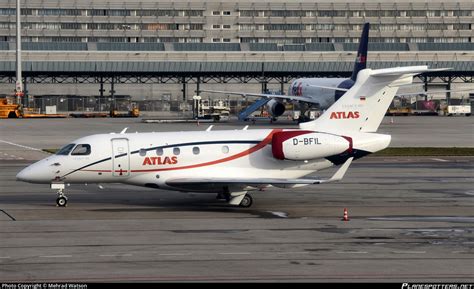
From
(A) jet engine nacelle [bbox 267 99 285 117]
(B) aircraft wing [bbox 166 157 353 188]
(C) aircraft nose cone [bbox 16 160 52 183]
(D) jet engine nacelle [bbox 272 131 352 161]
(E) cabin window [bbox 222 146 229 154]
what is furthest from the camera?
(A) jet engine nacelle [bbox 267 99 285 117]

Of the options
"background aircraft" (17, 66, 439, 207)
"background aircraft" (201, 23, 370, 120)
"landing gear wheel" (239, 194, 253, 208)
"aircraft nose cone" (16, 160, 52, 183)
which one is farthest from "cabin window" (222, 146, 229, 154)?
"background aircraft" (201, 23, 370, 120)

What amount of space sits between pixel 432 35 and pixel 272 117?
75.6 m

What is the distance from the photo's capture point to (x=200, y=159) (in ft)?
118

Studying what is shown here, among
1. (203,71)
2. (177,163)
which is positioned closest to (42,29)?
(203,71)

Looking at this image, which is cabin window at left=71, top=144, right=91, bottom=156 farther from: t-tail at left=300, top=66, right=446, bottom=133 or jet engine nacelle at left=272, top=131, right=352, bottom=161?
t-tail at left=300, top=66, right=446, bottom=133

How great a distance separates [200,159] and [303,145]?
378 centimetres

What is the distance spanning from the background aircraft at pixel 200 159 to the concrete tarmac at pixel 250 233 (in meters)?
1.06

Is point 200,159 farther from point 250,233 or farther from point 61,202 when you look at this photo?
point 250,233

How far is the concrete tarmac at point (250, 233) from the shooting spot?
78.3 feet

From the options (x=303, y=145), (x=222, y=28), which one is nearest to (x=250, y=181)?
(x=303, y=145)

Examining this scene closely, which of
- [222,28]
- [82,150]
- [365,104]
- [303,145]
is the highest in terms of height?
[222,28]

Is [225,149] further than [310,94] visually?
No

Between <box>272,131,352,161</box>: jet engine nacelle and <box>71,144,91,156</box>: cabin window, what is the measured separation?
6.73 m

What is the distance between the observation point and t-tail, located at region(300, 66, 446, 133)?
3762cm
